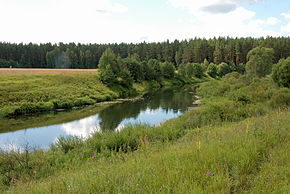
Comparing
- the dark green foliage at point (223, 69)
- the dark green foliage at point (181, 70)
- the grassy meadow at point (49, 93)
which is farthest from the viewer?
the dark green foliage at point (223, 69)

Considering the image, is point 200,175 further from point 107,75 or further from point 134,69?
point 134,69

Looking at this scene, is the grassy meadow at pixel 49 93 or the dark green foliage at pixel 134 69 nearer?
the grassy meadow at pixel 49 93

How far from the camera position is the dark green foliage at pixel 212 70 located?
299ft

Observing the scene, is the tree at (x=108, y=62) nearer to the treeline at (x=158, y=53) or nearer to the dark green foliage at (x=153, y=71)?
the dark green foliage at (x=153, y=71)

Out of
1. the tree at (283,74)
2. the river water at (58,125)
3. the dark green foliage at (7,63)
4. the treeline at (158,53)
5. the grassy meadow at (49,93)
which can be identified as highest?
the treeline at (158,53)

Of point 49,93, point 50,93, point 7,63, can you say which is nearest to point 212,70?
point 50,93

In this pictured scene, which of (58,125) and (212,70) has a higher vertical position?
(212,70)

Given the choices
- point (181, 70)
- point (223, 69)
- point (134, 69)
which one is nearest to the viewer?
point (134, 69)

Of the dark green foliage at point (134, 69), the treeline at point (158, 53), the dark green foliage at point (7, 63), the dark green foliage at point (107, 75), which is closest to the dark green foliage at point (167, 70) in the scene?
the dark green foliage at point (134, 69)

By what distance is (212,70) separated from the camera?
3602 inches

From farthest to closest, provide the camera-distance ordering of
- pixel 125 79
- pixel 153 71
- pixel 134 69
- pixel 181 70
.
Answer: pixel 181 70 < pixel 153 71 < pixel 134 69 < pixel 125 79

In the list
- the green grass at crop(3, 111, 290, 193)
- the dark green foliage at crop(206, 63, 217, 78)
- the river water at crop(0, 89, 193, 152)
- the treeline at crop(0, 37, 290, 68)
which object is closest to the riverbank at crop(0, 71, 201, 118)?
the river water at crop(0, 89, 193, 152)

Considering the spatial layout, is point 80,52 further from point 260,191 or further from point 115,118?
point 260,191

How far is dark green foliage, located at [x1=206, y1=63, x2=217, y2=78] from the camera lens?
91.2m
